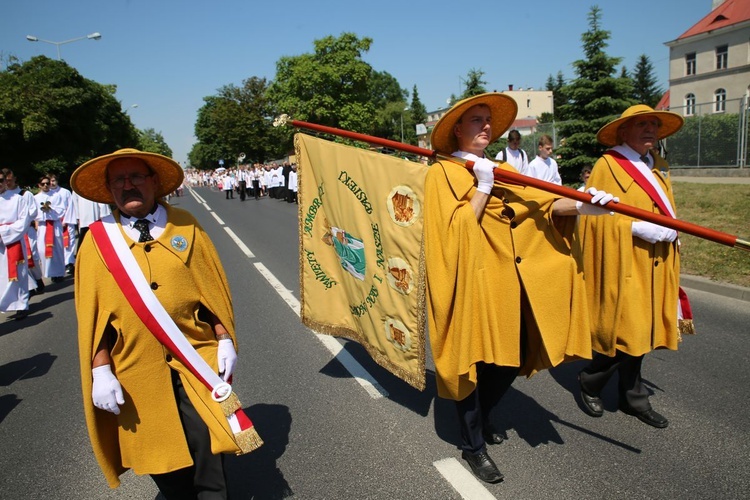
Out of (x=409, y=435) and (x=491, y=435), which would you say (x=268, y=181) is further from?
(x=491, y=435)

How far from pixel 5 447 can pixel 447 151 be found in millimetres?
3859

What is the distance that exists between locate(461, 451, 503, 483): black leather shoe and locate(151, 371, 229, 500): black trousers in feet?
4.74

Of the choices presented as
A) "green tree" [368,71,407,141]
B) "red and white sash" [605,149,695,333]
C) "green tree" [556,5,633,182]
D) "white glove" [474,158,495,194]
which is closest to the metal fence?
"green tree" [556,5,633,182]

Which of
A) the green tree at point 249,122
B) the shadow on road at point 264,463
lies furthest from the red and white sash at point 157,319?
the green tree at point 249,122

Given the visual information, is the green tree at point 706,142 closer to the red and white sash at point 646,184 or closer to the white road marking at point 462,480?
the red and white sash at point 646,184

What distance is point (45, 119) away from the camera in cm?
2803

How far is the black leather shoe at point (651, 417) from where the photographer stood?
12.1 ft

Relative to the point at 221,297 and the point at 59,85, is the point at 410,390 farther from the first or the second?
the point at 59,85

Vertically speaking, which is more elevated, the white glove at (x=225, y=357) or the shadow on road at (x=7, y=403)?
the white glove at (x=225, y=357)

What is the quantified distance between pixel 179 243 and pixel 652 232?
2.90m

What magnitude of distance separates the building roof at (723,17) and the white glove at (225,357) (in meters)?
57.5

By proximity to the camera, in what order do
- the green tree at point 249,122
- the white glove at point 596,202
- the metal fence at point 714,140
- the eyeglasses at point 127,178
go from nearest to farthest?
the eyeglasses at point 127,178, the white glove at point 596,202, the metal fence at point 714,140, the green tree at point 249,122

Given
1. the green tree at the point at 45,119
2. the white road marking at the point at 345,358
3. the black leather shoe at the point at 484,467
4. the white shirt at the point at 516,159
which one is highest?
the green tree at the point at 45,119

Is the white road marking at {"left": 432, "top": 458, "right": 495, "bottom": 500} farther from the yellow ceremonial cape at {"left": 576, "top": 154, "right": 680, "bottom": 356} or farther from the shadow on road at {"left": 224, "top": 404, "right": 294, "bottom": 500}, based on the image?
the yellow ceremonial cape at {"left": 576, "top": 154, "right": 680, "bottom": 356}
